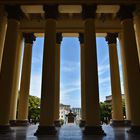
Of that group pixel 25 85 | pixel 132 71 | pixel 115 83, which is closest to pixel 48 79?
pixel 132 71

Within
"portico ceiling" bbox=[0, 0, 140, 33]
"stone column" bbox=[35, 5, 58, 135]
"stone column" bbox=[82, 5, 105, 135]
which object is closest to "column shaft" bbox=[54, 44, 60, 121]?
"portico ceiling" bbox=[0, 0, 140, 33]

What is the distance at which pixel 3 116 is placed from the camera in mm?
36188

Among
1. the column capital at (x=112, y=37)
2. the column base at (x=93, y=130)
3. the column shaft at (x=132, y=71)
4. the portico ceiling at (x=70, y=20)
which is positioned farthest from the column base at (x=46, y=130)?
the column capital at (x=112, y=37)

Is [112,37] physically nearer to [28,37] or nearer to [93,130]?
[28,37]

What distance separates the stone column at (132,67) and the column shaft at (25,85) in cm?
2754

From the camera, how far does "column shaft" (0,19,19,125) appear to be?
3644 centimetres

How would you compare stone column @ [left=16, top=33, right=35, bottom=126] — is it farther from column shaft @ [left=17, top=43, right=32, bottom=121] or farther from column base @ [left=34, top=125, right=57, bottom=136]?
column base @ [left=34, top=125, right=57, bottom=136]

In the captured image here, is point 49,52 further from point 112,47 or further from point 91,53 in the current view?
point 112,47

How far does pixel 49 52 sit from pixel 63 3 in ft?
33.5

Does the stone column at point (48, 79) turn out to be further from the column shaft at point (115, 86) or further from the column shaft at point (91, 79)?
the column shaft at point (115, 86)

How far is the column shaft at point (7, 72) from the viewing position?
36.4 meters

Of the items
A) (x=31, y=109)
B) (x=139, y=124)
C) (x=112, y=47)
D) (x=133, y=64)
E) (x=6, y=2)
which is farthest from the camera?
(x=31, y=109)

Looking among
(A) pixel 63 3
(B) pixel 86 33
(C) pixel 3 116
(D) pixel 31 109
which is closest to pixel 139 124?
(B) pixel 86 33

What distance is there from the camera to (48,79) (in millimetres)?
36656
